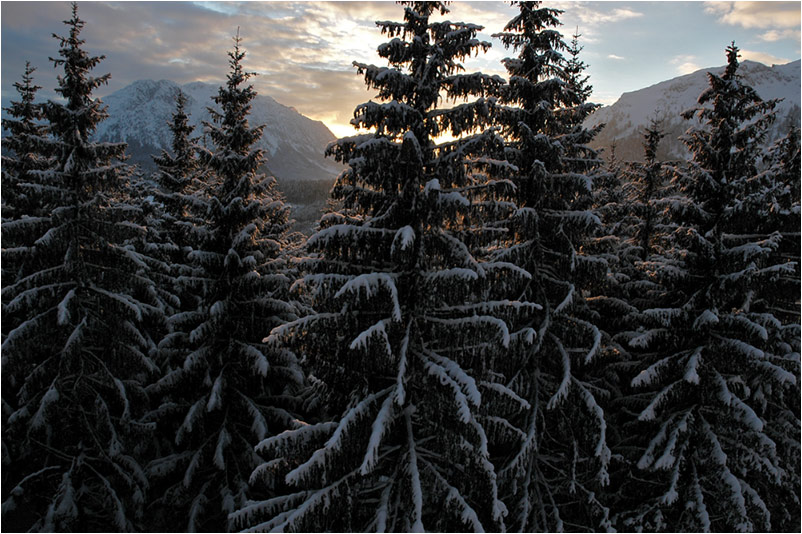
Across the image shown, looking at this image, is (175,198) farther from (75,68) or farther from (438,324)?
(438,324)

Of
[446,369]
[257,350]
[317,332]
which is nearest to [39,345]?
[257,350]

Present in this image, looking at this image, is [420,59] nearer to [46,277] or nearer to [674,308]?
[674,308]

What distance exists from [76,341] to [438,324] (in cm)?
1053

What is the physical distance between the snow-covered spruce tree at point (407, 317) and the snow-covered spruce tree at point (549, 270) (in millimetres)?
3061

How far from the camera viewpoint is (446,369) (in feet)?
27.0

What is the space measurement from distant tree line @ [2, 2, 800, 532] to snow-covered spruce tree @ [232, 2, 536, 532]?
0.06 meters

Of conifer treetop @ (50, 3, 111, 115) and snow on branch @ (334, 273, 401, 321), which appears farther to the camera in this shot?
conifer treetop @ (50, 3, 111, 115)

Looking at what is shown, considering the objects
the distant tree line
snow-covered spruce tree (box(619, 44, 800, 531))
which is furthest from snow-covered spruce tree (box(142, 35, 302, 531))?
snow-covered spruce tree (box(619, 44, 800, 531))

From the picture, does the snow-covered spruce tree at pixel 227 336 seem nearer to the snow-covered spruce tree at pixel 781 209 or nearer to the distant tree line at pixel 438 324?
the distant tree line at pixel 438 324

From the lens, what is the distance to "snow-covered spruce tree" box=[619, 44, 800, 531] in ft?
38.2

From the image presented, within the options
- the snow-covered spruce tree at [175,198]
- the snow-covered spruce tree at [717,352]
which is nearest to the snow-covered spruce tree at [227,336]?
the snow-covered spruce tree at [175,198]

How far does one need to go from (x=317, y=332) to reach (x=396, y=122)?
4319mm

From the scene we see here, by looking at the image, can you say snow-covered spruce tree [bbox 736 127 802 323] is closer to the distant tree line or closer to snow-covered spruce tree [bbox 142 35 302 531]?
the distant tree line

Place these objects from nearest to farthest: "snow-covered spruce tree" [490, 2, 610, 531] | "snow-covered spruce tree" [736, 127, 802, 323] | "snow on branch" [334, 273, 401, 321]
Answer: "snow on branch" [334, 273, 401, 321] < "snow-covered spruce tree" [490, 2, 610, 531] < "snow-covered spruce tree" [736, 127, 802, 323]
